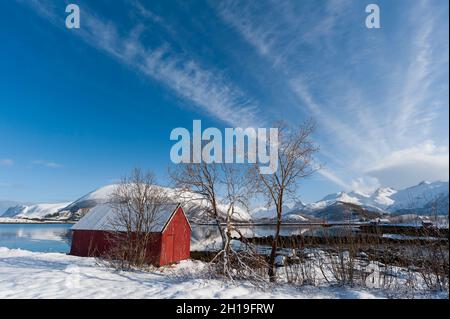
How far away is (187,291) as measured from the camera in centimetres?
676

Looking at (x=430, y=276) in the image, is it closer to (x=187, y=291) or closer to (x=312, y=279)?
(x=312, y=279)

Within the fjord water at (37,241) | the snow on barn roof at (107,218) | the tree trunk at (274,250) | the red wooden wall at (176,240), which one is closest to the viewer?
the tree trunk at (274,250)

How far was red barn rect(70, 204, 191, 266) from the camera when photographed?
25875mm

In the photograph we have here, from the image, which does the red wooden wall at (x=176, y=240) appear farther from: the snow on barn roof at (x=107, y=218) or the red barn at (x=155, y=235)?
the snow on barn roof at (x=107, y=218)

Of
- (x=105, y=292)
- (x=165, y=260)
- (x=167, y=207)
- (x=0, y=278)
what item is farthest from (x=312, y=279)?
(x=167, y=207)

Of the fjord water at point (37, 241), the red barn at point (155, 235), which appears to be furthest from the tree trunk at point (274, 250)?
the fjord water at point (37, 241)

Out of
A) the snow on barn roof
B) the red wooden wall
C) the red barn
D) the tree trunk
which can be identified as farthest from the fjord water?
the tree trunk

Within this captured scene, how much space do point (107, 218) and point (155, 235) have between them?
804 cm

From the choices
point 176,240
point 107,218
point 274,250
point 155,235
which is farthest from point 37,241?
point 274,250

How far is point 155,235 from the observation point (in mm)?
25875

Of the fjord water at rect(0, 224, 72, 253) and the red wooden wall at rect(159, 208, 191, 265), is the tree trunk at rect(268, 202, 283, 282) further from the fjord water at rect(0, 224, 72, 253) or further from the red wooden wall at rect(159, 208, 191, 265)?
the fjord water at rect(0, 224, 72, 253)

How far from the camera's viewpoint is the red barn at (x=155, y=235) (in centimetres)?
2588

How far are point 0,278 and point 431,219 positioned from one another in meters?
14.4

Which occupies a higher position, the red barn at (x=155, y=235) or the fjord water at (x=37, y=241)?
the red barn at (x=155, y=235)
